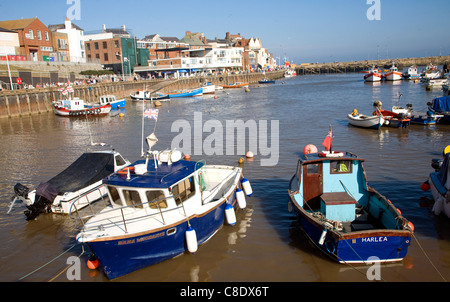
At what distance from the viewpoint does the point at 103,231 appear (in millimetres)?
9211

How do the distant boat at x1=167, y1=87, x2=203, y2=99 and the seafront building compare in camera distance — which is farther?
the distant boat at x1=167, y1=87, x2=203, y2=99

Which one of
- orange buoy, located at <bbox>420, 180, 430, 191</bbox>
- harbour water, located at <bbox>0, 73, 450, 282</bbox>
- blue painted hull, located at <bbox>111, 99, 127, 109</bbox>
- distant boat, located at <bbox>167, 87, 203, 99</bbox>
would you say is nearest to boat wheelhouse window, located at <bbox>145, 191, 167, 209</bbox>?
harbour water, located at <bbox>0, 73, 450, 282</bbox>

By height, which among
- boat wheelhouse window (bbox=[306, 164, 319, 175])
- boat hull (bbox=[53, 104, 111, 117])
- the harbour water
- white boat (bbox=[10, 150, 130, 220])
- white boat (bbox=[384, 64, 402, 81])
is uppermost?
white boat (bbox=[384, 64, 402, 81])

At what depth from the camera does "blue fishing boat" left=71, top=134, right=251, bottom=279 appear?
9.16 metres

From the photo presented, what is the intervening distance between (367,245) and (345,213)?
75.2 inches

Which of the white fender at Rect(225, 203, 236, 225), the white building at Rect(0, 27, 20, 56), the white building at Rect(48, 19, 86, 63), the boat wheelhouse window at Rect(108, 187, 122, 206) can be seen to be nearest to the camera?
the boat wheelhouse window at Rect(108, 187, 122, 206)

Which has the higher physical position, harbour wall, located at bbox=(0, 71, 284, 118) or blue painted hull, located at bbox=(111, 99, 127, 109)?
harbour wall, located at bbox=(0, 71, 284, 118)

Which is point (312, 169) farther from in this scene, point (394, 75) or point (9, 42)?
point (394, 75)

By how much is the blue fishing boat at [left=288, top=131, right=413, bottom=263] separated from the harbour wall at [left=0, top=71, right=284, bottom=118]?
17502 millimetres

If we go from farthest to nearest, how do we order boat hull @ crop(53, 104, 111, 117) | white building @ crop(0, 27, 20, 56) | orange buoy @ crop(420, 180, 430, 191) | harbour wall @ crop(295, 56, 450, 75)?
harbour wall @ crop(295, 56, 450, 75) < white building @ crop(0, 27, 20, 56) < boat hull @ crop(53, 104, 111, 117) < orange buoy @ crop(420, 180, 430, 191)

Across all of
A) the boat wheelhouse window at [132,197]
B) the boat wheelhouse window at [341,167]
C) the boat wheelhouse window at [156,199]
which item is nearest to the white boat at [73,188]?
the boat wheelhouse window at [132,197]

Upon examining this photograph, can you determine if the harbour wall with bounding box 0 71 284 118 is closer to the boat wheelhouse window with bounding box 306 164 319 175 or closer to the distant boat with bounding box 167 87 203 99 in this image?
the distant boat with bounding box 167 87 203 99
